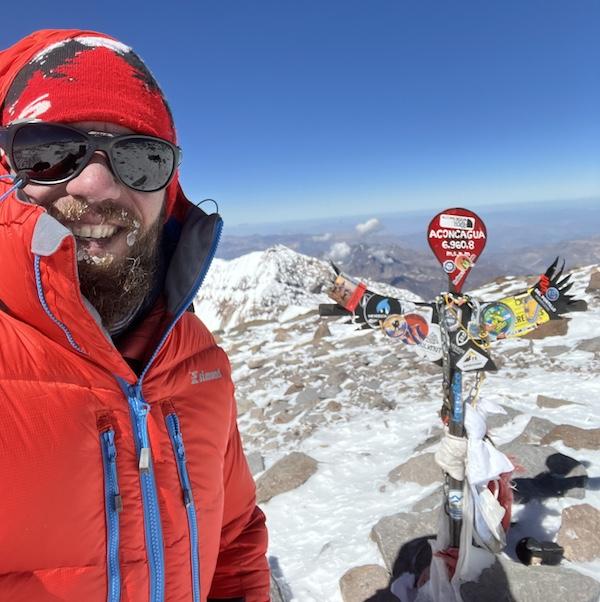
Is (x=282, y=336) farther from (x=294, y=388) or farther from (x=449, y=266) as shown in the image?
(x=449, y=266)

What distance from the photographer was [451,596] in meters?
3.24

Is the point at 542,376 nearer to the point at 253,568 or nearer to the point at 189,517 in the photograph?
the point at 253,568

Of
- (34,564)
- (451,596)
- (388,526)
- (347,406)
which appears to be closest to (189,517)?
(34,564)

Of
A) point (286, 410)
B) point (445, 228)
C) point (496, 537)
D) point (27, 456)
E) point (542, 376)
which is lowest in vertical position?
point (286, 410)

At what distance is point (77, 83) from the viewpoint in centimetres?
160

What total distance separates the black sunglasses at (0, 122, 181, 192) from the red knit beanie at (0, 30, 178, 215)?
57 millimetres

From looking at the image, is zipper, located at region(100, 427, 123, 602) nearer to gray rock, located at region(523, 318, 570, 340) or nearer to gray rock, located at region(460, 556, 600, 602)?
gray rock, located at region(460, 556, 600, 602)

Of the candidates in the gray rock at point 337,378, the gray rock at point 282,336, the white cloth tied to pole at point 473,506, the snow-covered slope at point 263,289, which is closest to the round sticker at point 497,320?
the white cloth tied to pole at point 473,506

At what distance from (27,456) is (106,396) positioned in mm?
288

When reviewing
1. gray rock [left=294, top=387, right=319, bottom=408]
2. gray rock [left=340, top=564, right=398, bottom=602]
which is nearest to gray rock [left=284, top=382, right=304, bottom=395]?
gray rock [left=294, top=387, right=319, bottom=408]

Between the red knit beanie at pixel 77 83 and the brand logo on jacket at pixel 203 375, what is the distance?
3.34 ft

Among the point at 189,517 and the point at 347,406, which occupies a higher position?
the point at 189,517

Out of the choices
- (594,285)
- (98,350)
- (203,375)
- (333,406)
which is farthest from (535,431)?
(594,285)

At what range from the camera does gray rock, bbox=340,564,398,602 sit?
3.87 m
